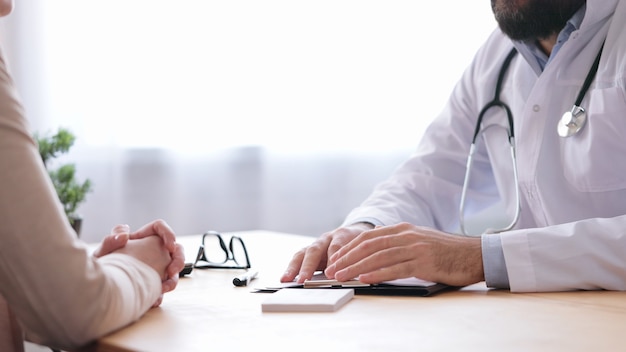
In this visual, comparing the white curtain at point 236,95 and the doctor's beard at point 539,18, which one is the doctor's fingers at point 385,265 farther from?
the white curtain at point 236,95

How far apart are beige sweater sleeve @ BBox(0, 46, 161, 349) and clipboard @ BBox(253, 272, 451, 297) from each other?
37 cm

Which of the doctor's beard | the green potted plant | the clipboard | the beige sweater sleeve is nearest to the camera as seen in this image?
the beige sweater sleeve

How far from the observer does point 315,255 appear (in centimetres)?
140

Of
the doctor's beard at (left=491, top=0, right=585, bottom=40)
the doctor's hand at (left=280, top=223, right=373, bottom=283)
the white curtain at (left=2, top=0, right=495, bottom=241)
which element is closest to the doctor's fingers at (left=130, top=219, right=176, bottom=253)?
the doctor's hand at (left=280, top=223, right=373, bottom=283)

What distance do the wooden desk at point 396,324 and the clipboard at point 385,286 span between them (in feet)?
0.08

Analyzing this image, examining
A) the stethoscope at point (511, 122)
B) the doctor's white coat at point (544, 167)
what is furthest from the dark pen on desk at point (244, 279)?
the stethoscope at point (511, 122)

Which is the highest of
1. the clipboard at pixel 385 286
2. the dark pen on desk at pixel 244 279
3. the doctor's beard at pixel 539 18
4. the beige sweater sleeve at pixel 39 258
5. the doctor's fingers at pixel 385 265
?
the doctor's beard at pixel 539 18

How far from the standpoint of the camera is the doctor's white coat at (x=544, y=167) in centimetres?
126

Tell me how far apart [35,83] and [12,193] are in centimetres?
196

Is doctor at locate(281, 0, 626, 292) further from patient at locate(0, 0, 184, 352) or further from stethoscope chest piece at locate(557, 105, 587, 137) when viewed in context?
patient at locate(0, 0, 184, 352)

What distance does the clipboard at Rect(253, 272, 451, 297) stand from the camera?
1.21 metres

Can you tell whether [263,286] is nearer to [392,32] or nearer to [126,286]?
[126,286]

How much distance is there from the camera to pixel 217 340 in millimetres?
943

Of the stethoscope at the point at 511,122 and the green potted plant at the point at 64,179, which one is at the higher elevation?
the stethoscope at the point at 511,122
